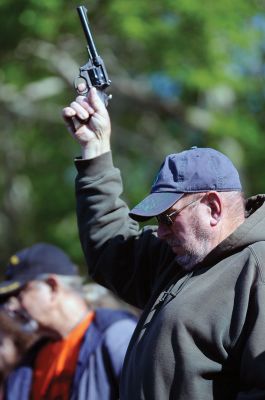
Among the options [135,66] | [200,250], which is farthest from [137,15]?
[200,250]

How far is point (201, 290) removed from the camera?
3.11 metres

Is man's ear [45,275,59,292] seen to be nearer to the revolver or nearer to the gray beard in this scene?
the revolver

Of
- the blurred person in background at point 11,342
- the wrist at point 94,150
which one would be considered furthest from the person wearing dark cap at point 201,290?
the blurred person in background at point 11,342

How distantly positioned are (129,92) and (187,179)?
11.0 metres

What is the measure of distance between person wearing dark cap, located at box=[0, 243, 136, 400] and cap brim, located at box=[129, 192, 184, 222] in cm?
131

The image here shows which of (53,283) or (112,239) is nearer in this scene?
(112,239)

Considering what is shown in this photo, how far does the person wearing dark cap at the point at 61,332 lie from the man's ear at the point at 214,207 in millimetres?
1416

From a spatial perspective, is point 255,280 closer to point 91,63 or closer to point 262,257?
point 262,257

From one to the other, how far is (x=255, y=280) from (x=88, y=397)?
5.50 ft

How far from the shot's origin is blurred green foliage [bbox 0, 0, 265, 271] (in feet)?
37.0

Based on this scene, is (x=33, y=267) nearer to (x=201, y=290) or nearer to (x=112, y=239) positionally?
(x=112, y=239)

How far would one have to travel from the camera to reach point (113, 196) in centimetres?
379

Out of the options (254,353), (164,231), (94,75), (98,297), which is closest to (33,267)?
(98,297)

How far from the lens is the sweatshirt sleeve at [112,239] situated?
3.75 metres
